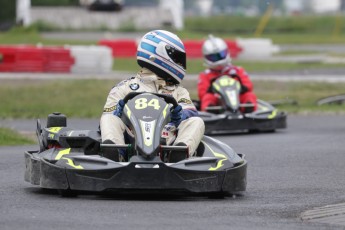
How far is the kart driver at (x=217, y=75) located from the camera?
15.6m

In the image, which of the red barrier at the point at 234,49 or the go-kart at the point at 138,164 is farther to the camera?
the red barrier at the point at 234,49

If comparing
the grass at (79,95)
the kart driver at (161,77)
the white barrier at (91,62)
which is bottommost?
the white barrier at (91,62)

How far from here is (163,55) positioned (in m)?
9.02

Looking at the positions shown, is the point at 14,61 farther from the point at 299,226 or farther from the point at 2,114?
the point at 299,226

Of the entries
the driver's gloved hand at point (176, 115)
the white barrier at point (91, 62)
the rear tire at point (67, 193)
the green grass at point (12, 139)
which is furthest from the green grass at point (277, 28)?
the rear tire at point (67, 193)

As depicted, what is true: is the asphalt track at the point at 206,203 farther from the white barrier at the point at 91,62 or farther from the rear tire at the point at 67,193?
the white barrier at the point at 91,62

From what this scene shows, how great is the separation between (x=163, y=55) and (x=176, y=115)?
61 cm

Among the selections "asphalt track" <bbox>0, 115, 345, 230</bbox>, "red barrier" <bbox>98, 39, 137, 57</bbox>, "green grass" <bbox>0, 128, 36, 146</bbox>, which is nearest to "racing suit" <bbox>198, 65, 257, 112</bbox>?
"green grass" <bbox>0, 128, 36, 146</bbox>

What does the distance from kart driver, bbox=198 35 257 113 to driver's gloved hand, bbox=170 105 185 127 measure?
6.89 metres

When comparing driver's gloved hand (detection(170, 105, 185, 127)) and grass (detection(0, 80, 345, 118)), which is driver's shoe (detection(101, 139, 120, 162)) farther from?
grass (detection(0, 80, 345, 118))

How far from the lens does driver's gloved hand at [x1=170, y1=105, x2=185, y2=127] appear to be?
28.3 feet

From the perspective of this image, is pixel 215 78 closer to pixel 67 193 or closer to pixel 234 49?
pixel 67 193

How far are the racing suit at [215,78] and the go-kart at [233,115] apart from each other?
0.32ft

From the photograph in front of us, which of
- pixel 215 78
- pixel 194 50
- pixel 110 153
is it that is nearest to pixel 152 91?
pixel 110 153
